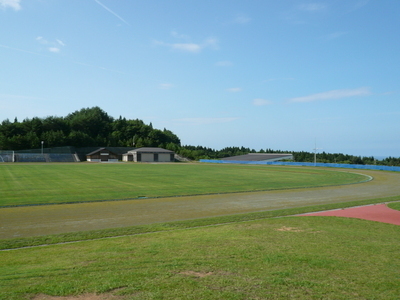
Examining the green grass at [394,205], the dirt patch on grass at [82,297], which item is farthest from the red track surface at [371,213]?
the dirt patch on grass at [82,297]

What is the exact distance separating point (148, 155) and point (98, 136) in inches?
1500

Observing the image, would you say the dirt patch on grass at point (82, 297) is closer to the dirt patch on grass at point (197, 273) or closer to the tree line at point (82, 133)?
the dirt patch on grass at point (197, 273)

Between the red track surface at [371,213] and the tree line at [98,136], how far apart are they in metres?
73.7

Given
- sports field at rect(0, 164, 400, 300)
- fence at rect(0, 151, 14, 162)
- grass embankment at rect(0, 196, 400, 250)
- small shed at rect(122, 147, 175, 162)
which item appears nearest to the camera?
sports field at rect(0, 164, 400, 300)

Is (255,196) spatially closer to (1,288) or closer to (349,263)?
(349,263)

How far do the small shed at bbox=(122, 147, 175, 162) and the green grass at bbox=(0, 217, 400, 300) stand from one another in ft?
290

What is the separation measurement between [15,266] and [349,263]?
754cm

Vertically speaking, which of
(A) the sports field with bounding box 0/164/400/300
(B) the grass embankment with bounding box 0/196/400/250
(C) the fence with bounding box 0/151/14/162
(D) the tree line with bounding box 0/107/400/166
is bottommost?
(B) the grass embankment with bounding box 0/196/400/250

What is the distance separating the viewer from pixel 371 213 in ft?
51.3

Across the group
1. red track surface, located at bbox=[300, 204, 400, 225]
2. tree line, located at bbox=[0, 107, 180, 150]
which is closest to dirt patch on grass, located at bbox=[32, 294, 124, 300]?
red track surface, located at bbox=[300, 204, 400, 225]

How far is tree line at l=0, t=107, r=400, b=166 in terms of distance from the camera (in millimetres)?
102062

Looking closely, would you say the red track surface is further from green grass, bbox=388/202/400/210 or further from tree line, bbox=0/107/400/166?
tree line, bbox=0/107/400/166

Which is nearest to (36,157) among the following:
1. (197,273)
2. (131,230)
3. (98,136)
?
(98,136)

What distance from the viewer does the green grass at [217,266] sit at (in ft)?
18.6
